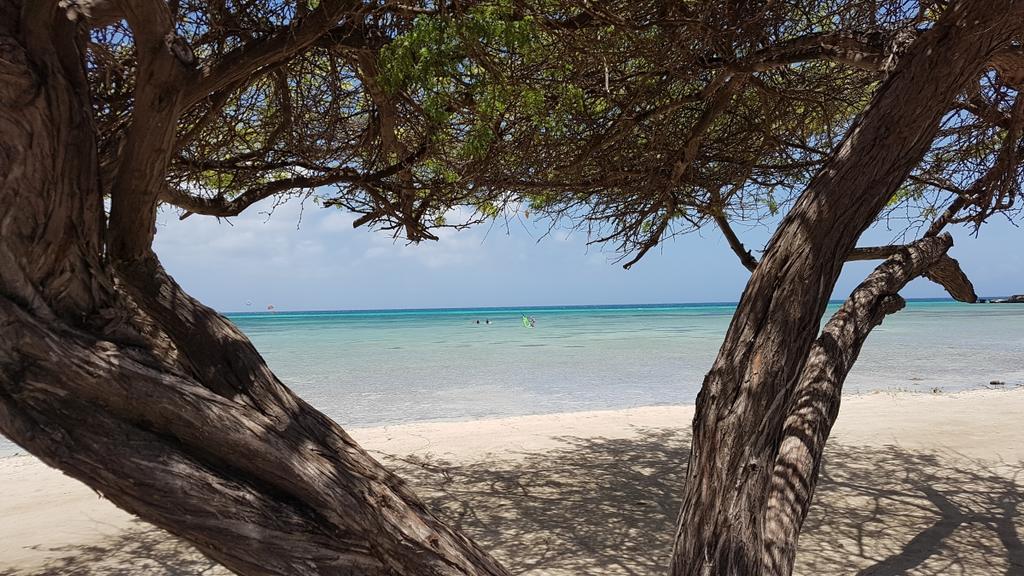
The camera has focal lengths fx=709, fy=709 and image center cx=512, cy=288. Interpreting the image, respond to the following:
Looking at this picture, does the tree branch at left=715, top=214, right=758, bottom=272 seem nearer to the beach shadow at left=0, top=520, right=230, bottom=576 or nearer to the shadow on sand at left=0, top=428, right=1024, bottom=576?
the shadow on sand at left=0, top=428, right=1024, bottom=576

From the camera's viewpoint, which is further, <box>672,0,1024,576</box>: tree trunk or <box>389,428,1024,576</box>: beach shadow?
<box>389,428,1024,576</box>: beach shadow

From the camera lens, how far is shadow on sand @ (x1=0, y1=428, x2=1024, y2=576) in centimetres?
425

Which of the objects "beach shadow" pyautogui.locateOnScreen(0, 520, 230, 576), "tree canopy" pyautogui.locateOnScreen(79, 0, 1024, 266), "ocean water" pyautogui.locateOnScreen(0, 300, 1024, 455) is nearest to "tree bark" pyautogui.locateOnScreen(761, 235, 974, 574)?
"tree canopy" pyautogui.locateOnScreen(79, 0, 1024, 266)

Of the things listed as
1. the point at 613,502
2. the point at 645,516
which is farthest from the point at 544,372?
the point at 645,516

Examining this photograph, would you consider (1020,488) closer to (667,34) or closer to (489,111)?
(667,34)

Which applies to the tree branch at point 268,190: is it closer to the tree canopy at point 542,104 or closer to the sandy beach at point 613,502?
the tree canopy at point 542,104

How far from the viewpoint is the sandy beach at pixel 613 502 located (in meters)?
4.34

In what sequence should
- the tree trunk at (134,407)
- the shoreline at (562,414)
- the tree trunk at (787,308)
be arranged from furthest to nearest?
the shoreline at (562,414) → the tree trunk at (787,308) → the tree trunk at (134,407)

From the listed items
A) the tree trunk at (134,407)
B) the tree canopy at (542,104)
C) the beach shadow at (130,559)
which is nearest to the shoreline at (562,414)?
the beach shadow at (130,559)

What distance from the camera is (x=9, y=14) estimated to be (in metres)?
1.89

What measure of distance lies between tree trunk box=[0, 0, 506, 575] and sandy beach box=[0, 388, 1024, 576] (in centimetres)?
259

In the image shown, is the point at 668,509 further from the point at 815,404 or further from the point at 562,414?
the point at 562,414

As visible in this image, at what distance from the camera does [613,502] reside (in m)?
5.62

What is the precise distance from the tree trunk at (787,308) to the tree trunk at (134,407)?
2.28 ft
